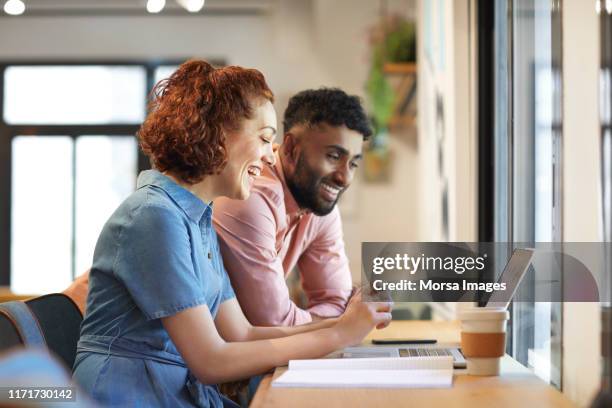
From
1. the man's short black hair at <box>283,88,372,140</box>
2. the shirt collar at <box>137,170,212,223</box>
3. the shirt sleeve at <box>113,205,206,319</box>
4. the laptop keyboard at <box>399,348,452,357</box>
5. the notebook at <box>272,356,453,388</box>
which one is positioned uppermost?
the man's short black hair at <box>283,88,372,140</box>

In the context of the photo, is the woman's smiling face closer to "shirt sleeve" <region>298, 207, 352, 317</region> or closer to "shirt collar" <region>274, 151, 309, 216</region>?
"shirt collar" <region>274, 151, 309, 216</region>

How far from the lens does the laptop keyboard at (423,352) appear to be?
162cm

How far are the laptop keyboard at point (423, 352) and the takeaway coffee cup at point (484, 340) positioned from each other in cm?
20

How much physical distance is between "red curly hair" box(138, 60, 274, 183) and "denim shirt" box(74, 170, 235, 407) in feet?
0.22

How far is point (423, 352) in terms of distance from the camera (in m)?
1.67

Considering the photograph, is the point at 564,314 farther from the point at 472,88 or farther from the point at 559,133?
the point at 472,88

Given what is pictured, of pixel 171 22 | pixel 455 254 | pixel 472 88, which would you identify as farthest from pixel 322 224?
pixel 171 22

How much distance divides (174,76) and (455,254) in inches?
29.4

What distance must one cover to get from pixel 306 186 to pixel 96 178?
4959 mm

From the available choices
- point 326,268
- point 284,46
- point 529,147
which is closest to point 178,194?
point 326,268

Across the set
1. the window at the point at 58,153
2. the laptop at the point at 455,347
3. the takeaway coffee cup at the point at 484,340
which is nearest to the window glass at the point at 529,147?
the laptop at the point at 455,347

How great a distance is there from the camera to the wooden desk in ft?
3.85

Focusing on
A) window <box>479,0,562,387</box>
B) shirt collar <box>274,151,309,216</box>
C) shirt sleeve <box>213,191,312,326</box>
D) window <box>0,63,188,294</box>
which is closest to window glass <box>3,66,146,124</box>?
window <box>0,63,188,294</box>

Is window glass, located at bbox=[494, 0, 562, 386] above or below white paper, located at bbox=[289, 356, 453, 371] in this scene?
above
